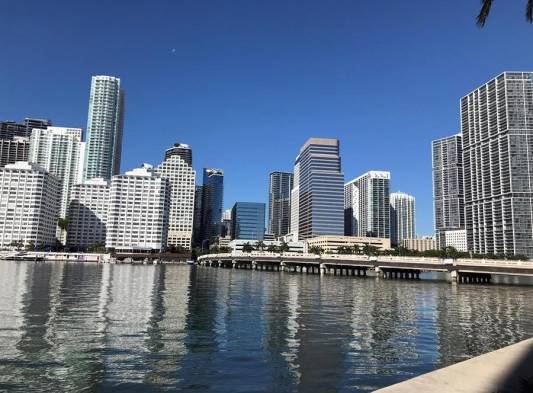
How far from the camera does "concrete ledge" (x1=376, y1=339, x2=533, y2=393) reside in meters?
11.9

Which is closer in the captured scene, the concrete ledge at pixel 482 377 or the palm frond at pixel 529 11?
the concrete ledge at pixel 482 377

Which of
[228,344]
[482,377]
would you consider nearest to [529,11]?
[482,377]

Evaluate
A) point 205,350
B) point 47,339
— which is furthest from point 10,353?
point 205,350

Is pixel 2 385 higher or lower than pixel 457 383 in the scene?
lower

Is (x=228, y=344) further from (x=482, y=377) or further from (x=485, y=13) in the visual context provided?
(x=485, y=13)

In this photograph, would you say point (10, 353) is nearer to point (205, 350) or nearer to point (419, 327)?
point (205, 350)

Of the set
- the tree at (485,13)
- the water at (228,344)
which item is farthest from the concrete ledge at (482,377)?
the tree at (485,13)

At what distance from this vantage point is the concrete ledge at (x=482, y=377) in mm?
11938

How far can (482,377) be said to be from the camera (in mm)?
13695

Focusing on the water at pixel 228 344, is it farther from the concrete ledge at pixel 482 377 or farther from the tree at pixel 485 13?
the tree at pixel 485 13

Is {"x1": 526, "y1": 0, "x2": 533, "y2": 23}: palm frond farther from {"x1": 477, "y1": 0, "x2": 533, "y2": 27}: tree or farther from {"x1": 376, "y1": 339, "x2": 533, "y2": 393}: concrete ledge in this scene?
{"x1": 376, "y1": 339, "x2": 533, "y2": 393}: concrete ledge

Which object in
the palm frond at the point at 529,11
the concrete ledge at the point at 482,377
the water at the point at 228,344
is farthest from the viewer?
the water at the point at 228,344

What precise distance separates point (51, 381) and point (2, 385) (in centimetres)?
184

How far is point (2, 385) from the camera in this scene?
18.5m
